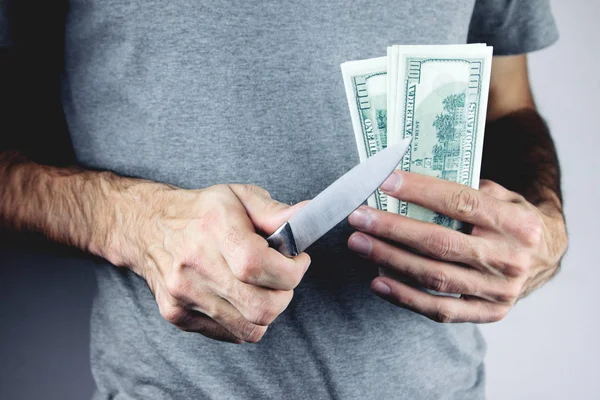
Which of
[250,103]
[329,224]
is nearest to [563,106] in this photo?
[250,103]

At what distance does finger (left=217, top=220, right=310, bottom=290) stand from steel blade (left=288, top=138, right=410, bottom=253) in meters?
0.03

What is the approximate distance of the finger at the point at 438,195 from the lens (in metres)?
0.75

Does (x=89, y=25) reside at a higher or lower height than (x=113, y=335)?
higher

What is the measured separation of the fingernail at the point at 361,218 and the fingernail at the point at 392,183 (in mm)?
52

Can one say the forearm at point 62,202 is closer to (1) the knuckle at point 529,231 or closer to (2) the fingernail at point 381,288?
(2) the fingernail at point 381,288

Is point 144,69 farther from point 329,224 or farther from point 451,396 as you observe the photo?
point 451,396

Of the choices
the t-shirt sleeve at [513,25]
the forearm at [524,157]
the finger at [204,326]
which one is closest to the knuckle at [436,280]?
the finger at [204,326]

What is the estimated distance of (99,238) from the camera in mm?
859

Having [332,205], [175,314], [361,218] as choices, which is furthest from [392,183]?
[175,314]

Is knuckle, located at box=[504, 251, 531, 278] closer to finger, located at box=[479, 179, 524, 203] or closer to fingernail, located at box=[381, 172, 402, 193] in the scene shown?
finger, located at box=[479, 179, 524, 203]

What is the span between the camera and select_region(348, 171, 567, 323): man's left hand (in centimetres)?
75

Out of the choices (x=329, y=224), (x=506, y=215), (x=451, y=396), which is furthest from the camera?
(x=451, y=396)

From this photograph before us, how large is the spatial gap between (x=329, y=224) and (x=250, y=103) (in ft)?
1.17

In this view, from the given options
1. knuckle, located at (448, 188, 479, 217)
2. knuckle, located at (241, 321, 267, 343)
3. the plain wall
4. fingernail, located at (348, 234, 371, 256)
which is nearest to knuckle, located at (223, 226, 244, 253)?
knuckle, located at (241, 321, 267, 343)
